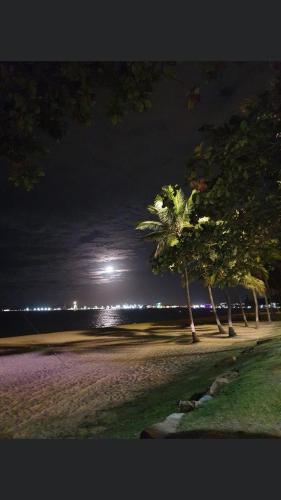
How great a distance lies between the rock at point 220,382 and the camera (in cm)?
1018

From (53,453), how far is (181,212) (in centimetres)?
2291

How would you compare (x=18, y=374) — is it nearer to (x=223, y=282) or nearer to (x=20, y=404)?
(x=20, y=404)

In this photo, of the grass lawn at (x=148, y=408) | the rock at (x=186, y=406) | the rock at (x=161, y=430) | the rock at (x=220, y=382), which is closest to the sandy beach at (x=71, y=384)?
the grass lawn at (x=148, y=408)

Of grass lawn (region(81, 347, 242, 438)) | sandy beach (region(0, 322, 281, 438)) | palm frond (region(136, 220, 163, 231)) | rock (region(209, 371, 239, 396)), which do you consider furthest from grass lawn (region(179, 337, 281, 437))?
palm frond (region(136, 220, 163, 231))

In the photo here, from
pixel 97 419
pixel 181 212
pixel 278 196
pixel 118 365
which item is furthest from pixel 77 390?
pixel 181 212

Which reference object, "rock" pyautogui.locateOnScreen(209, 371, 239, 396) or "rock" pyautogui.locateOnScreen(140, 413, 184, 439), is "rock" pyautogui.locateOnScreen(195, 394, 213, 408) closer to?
"rock" pyautogui.locateOnScreen(209, 371, 239, 396)

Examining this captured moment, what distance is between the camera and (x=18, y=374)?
19.1 meters

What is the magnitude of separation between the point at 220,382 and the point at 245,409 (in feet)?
9.55

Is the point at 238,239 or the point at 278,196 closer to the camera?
the point at 278,196

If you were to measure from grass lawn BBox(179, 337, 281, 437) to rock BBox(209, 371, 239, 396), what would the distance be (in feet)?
0.87

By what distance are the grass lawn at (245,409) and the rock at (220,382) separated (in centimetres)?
26

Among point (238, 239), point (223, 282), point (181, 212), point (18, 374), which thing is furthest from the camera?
point (181, 212)

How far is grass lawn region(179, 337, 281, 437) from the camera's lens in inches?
281

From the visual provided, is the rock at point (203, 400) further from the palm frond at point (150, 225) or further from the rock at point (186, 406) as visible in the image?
the palm frond at point (150, 225)
